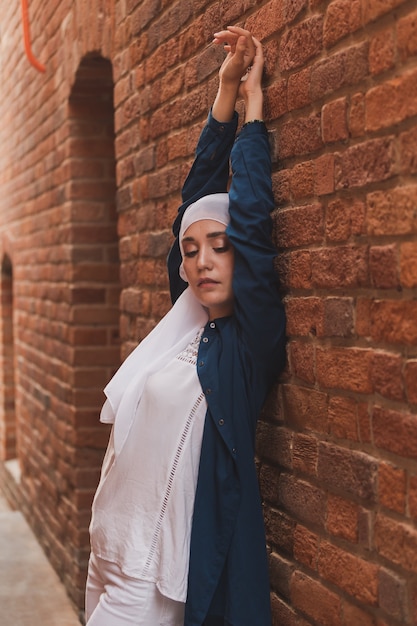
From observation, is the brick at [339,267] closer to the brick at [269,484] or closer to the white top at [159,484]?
the white top at [159,484]

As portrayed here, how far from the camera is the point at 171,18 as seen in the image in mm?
2965

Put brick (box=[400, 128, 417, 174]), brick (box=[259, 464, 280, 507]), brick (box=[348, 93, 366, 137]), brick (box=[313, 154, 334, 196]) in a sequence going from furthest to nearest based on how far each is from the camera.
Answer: brick (box=[259, 464, 280, 507])
brick (box=[313, 154, 334, 196])
brick (box=[348, 93, 366, 137])
brick (box=[400, 128, 417, 174])

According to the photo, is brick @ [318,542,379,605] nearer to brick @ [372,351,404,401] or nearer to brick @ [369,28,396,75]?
brick @ [372,351,404,401]

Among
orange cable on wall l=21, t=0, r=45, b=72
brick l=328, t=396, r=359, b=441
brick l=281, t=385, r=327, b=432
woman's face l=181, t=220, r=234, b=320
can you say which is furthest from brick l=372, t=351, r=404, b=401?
orange cable on wall l=21, t=0, r=45, b=72

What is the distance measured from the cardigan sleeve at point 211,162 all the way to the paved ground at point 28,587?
266 cm

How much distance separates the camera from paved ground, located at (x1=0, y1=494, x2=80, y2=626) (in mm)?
4422

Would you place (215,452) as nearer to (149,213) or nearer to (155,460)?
(155,460)

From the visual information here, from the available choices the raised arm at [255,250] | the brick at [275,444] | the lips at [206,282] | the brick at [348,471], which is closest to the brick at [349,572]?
the brick at [348,471]

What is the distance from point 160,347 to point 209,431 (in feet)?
1.11

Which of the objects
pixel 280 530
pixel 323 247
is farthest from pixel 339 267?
pixel 280 530

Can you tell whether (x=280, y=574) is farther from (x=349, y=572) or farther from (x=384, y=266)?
(x=384, y=266)

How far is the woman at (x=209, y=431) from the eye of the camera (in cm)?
216

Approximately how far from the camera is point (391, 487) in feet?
5.80

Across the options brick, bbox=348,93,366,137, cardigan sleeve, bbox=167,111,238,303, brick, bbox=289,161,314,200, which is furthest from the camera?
cardigan sleeve, bbox=167,111,238,303
